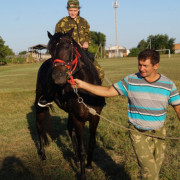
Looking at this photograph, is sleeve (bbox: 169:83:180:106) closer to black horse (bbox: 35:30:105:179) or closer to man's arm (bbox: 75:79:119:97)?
man's arm (bbox: 75:79:119:97)

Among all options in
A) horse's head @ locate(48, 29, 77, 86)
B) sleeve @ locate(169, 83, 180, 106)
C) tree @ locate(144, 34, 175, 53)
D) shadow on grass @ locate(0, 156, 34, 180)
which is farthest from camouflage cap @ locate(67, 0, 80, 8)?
tree @ locate(144, 34, 175, 53)

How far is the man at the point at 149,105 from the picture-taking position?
274 centimetres

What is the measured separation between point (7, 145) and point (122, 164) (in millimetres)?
2992

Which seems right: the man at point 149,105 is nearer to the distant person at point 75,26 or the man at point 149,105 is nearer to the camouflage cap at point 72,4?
the distant person at point 75,26

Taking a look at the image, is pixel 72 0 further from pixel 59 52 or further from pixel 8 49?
pixel 8 49

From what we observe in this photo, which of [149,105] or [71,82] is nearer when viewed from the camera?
[149,105]

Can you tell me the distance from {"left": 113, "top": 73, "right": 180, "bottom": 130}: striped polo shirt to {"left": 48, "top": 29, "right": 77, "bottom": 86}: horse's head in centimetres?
83

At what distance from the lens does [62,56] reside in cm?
325

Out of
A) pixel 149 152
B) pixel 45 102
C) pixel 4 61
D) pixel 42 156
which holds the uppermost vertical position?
pixel 4 61

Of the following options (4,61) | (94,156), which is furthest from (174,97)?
(4,61)

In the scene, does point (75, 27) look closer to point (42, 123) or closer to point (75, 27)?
point (75, 27)

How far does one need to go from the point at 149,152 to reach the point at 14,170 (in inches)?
110

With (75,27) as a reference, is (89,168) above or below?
below

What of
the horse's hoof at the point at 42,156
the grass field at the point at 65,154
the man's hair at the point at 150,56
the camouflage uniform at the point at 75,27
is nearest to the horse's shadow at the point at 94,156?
the grass field at the point at 65,154
